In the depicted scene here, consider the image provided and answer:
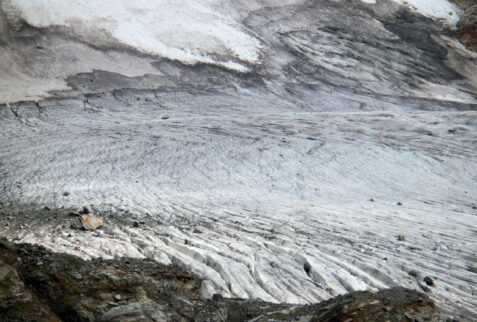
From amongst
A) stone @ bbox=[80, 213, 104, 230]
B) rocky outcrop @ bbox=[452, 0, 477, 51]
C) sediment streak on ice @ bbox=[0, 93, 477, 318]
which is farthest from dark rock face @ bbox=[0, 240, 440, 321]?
rocky outcrop @ bbox=[452, 0, 477, 51]

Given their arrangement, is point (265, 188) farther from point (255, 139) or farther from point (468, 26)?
point (468, 26)

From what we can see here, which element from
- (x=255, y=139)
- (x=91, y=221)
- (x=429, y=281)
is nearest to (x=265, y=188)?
(x=255, y=139)

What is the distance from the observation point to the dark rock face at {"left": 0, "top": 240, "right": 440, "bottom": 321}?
6.94 feet

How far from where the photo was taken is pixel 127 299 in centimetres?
229

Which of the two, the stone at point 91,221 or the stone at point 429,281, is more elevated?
the stone at point 429,281

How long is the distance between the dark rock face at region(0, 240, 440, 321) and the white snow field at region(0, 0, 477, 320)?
13.6 inches

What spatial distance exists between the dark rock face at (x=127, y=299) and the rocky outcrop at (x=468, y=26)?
9.51 m

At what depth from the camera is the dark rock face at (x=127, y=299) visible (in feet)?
6.94

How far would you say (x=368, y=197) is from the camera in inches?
184

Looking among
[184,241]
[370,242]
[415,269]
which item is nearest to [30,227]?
[184,241]

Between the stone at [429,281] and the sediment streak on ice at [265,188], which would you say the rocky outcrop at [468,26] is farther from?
the stone at [429,281]

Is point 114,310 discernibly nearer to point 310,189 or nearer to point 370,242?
point 370,242

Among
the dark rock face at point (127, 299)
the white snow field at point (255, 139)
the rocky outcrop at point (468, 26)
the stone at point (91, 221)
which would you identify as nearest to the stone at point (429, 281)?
the white snow field at point (255, 139)

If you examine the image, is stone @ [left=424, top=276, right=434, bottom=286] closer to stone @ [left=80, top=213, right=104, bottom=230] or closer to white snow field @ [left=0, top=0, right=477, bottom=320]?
white snow field @ [left=0, top=0, right=477, bottom=320]
